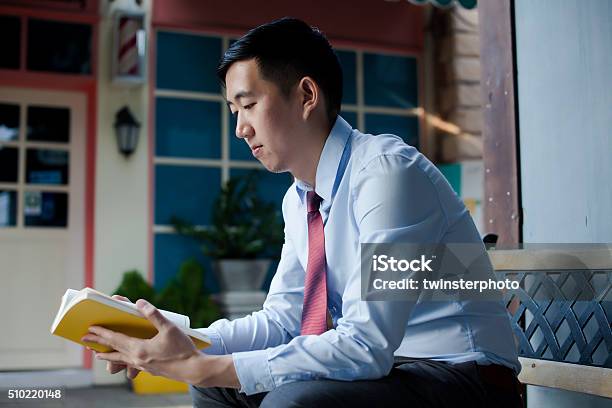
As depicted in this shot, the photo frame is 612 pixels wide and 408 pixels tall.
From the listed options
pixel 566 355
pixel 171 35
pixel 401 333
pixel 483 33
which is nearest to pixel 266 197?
pixel 171 35

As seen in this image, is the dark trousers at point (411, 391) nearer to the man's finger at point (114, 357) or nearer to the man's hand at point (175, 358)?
the man's hand at point (175, 358)

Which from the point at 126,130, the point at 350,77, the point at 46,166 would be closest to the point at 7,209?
the point at 46,166

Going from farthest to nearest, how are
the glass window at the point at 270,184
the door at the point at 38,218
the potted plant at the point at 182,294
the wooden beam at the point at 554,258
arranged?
the glass window at the point at 270,184
the door at the point at 38,218
the potted plant at the point at 182,294
the wooden beam at the point at 554,258

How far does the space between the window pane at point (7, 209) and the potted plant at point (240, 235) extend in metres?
1.09

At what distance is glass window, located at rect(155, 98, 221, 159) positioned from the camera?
5887 mm

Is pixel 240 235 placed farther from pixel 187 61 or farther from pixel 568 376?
pixel 568 376

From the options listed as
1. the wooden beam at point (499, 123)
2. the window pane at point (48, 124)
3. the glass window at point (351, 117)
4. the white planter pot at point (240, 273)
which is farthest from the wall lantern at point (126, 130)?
the wooden beam at point (499, 123)

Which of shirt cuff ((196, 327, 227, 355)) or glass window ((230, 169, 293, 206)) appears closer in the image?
shirt cuff ((196, 327, 227, 355))

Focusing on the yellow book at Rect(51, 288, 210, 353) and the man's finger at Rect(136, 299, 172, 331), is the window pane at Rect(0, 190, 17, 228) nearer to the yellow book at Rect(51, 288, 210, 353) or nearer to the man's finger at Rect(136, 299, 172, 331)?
the yellow book at Rect(51, 288, 210, 353)

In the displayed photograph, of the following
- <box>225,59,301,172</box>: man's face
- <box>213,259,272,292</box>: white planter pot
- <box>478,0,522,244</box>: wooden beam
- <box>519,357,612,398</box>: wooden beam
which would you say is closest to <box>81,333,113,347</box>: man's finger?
<box>225,59,301,172</box>: man's face

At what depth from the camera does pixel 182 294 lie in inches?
220

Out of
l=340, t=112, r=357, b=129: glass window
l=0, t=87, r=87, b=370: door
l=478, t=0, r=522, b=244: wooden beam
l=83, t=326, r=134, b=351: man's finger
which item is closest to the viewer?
l=83, t=326, r=134, b=351: man's finger

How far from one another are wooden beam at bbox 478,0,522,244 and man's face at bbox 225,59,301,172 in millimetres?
922

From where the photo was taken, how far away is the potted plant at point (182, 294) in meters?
5.44
